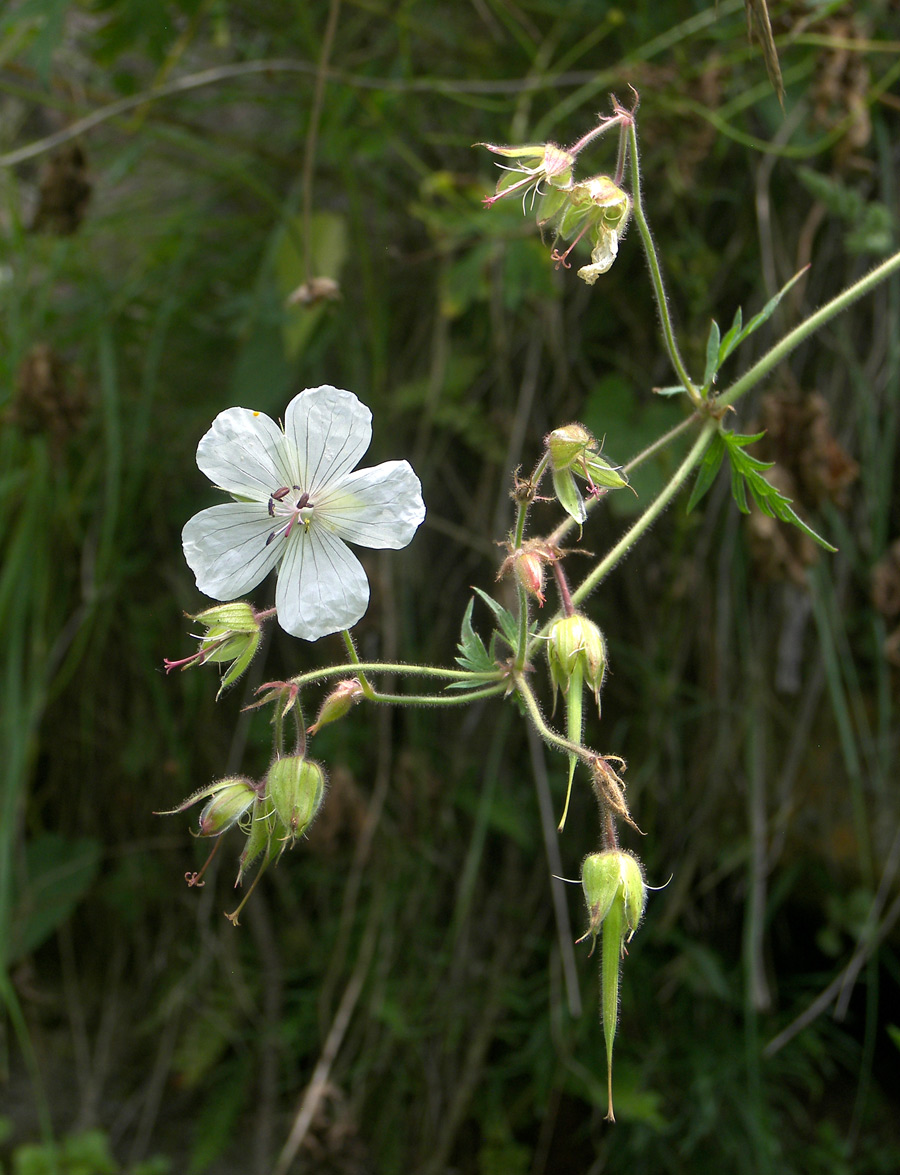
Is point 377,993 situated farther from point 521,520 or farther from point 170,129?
point 170,129

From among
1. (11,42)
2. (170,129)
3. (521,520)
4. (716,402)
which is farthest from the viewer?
(170,129)

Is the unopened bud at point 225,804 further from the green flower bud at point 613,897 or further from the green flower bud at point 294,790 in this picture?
the green flower bud at point 613,897

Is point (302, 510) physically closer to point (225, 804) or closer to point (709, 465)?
point (225, 804)

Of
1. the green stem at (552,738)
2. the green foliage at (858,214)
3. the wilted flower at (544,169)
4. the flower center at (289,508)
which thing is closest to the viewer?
the green stem at (552,738)

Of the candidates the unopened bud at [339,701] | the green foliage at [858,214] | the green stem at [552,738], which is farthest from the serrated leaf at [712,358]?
the green foliage at [858,214]

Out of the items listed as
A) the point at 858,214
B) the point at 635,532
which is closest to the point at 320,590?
the point at 635,532

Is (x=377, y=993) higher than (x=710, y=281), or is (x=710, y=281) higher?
(x=710, y=281)

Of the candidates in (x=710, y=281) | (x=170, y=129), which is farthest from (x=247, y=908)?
(x=170, y=129)
